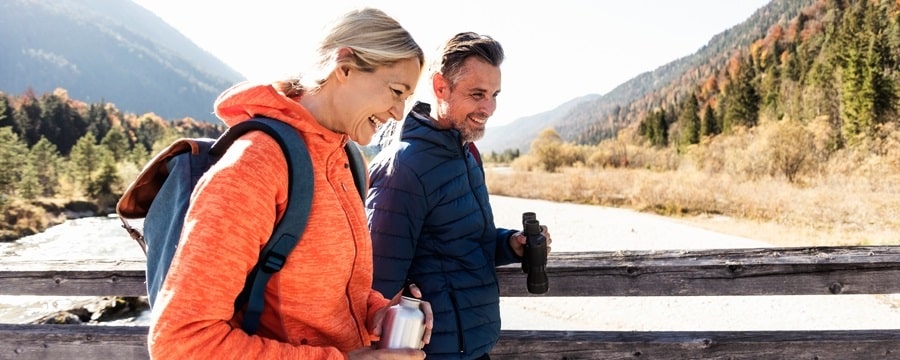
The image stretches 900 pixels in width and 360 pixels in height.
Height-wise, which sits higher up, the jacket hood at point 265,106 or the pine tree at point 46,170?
the jacket hood at point 265,106

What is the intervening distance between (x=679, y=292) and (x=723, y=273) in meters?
0.17

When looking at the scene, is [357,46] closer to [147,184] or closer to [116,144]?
[147,184]

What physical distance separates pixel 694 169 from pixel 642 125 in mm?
43869

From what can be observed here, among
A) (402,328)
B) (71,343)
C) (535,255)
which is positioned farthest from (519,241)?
(71,343)

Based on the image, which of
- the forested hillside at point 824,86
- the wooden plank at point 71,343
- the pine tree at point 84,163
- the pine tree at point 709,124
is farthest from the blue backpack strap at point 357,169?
the pine tree at point 709,124

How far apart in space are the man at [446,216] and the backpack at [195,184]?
0.64m

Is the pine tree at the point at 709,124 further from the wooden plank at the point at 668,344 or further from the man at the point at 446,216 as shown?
the man at the point at 446,216

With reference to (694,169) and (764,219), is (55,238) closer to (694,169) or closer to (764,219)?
(764,219)

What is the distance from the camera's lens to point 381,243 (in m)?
1.53

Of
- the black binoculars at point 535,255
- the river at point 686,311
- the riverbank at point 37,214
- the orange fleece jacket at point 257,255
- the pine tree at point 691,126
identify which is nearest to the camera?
the orange fleece jacket at point 257,255

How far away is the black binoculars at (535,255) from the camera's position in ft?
5.76

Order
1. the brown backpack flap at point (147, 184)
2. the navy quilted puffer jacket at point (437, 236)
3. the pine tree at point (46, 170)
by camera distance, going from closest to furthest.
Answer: the brown backpack flap at point (147, 184)
the navy quilted puffer jacket at point (437, 236)
the pine tree at point (46, 170)

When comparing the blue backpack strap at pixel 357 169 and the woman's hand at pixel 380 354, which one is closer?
the woman's hand at pixel 380 354

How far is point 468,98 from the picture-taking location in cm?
177
